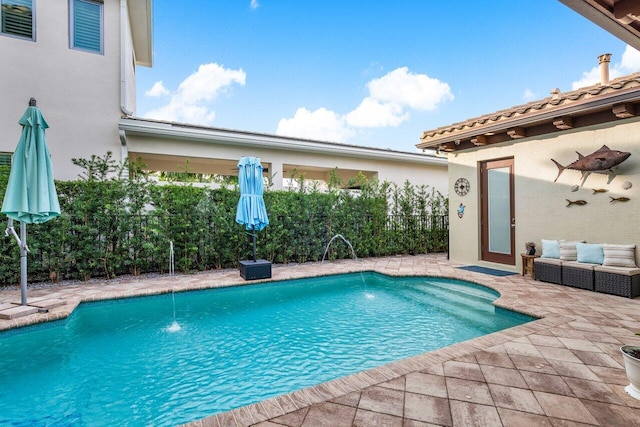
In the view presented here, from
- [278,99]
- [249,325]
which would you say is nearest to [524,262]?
[249,325]

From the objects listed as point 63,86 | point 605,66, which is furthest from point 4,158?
point 605,66

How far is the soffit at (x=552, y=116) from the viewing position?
Answer: 5.77m

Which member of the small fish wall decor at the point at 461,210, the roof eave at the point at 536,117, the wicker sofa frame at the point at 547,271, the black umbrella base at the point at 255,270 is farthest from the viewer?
the small fish wall decor at the point at 461,210

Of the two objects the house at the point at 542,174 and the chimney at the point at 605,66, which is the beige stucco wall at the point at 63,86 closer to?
the house at the point at 542,174

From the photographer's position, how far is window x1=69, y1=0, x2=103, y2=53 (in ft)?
27.4

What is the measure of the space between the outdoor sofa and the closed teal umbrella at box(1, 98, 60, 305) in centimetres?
902

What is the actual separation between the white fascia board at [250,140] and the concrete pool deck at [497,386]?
546 cm

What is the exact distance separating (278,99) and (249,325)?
1567cm

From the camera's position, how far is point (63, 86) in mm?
8195

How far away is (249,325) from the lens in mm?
4934

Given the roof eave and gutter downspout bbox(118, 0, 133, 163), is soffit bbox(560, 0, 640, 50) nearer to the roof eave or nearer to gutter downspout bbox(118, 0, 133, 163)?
the roof eave

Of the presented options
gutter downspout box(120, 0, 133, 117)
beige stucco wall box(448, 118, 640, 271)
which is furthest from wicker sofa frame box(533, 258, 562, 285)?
gutter downspout box(120, 0, 133, 117)

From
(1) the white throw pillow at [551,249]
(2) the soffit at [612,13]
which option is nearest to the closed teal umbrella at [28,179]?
(2) the soffit at [612,13]

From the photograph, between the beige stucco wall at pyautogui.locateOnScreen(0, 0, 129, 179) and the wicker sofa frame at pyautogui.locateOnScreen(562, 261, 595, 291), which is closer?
the wicker sofa frame at pyautogui.locateOnScreen(562, 261, 595, 291)
